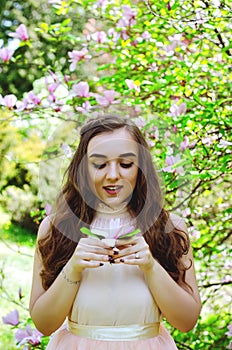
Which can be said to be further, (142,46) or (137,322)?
(142,46)

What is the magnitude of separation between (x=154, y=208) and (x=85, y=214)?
0.46ft

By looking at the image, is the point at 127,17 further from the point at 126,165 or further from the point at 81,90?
the point at 126,165

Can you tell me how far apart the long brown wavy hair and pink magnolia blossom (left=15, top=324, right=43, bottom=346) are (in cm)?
68

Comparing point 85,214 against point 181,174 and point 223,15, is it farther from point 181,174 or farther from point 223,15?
point 223,15

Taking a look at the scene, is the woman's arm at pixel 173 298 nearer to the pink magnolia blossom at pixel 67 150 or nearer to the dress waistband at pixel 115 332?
the dress waistband at pixel 115 332

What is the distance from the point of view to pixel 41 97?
2385 mm

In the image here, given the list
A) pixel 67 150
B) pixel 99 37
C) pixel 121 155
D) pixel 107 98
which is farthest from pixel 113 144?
pixel 99 37

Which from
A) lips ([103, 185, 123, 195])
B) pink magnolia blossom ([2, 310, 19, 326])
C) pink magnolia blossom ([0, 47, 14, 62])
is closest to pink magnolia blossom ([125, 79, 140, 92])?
pink magnolia blossom ([0, 47, 14, 62])

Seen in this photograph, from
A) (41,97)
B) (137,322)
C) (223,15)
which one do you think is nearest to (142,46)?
(41,97)

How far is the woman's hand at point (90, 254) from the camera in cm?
120

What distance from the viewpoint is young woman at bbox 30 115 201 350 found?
1.26 m

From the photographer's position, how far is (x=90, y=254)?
1209mm

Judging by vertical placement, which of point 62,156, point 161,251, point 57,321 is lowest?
point 57,321

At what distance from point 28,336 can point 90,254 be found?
0.93m
